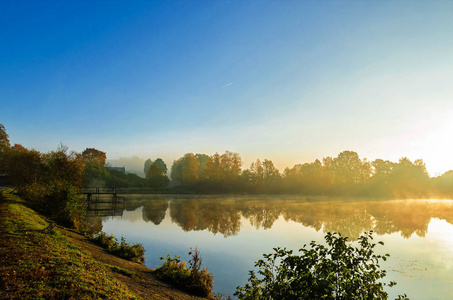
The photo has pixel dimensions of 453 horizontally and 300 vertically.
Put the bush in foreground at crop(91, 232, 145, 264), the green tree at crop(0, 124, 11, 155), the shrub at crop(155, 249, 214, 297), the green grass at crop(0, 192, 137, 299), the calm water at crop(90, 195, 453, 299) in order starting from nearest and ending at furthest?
the green grass at crop(0, 192, 137, 299)
the shrub at crop(155, 249, 214, 297)
the calm water at crop(90, 195, 453, 299)
the bush in foreground at crop(91, 232, 145, 264)
the green tree at crop(0, 124, 11, 155)

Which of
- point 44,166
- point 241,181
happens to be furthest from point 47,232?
point 241,181

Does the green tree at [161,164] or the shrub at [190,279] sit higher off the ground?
the green tree at [161,164]

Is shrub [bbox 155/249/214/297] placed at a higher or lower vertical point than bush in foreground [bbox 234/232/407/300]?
lower

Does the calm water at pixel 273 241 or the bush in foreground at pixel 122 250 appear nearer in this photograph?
the calm water at pixel 273 241

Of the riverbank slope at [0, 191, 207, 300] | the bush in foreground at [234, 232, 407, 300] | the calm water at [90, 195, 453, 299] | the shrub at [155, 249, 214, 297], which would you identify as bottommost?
the calm water at [90, 195, 453, 299]

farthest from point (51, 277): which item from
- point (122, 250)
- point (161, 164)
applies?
point (161, 164)

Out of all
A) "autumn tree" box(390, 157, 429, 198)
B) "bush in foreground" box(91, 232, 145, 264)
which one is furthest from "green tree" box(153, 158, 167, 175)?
"bush in foreground" box(91, 232, 145, 264)

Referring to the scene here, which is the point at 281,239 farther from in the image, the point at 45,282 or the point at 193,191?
the point at 193,191

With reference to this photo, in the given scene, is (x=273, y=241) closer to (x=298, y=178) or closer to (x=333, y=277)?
(x=333, y=277)

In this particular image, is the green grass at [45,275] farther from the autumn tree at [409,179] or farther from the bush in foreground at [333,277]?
the autumn tree at [409,179]

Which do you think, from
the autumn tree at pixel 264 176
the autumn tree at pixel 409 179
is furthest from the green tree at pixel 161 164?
the autumn tree at pixel 409 179

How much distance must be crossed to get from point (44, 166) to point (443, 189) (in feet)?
376

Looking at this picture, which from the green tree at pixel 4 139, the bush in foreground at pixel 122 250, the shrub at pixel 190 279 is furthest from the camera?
the green tree at pixel 4 139

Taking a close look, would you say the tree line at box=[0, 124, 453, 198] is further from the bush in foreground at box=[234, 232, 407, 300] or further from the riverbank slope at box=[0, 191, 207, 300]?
the bush in foreground at box=[234, 232, 407, 300]
